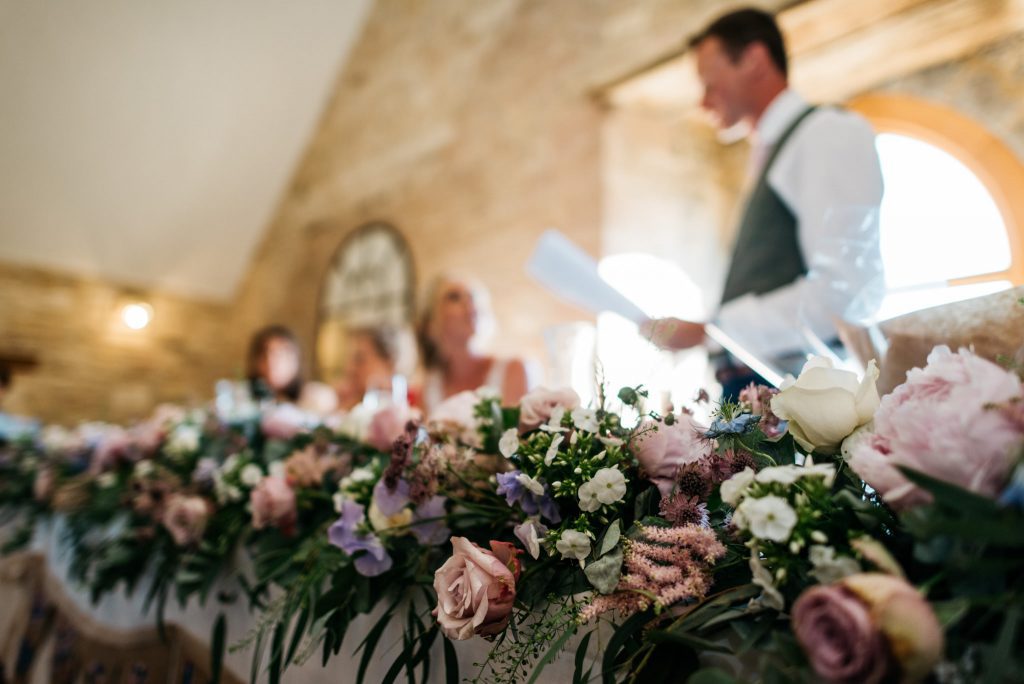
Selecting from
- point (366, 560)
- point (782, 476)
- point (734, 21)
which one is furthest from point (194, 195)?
point (782, 476)

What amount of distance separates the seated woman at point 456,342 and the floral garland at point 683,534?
146cm

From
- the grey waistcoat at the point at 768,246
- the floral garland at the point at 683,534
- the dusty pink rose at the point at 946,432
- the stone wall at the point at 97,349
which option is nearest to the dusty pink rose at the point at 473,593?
the floral garland at the point at 683,534

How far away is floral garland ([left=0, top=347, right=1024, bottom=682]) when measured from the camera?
0.39 m

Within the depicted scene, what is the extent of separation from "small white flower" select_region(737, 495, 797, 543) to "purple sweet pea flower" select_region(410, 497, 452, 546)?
389 mm

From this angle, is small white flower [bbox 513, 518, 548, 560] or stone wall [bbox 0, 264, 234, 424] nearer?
small white flower [bbox 513, 518, 548, 560]

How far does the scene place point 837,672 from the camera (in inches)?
14.4

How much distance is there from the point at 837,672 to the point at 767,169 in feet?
4.22

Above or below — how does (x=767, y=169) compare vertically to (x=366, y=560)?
above

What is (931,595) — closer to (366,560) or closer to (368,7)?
(366,560)

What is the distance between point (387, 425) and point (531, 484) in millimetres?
376

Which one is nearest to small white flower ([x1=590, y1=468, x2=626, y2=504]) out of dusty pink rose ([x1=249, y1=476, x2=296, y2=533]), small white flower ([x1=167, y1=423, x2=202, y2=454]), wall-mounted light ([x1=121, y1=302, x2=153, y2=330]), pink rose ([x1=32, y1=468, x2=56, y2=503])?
dusty pink rose ([x1=249, y1=476, x2=296, y2=533])

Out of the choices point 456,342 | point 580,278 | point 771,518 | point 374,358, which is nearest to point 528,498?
point 771,518

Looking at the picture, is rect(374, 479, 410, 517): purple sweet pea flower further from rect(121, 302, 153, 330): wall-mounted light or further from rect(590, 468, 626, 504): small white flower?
rect(121, 302, 153, 330): wall-mounted light

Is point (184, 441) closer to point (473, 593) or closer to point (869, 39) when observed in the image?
point (473, 593)
